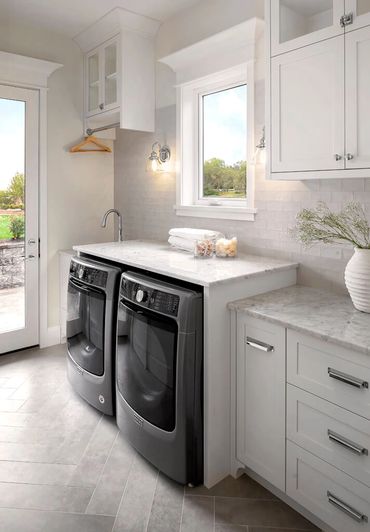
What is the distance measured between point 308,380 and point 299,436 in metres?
0.25

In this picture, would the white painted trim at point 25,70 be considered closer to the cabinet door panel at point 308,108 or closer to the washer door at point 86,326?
the washer door at point 86,326

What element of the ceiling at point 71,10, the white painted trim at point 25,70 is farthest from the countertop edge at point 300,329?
the white painted trim at point 25,70

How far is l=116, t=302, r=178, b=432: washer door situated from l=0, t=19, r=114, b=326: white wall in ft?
5.54

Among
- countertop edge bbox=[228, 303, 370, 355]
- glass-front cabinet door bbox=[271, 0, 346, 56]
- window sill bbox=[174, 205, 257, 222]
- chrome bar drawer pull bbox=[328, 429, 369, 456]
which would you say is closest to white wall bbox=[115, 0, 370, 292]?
window sill bbox=[174, 205, 257, 222]

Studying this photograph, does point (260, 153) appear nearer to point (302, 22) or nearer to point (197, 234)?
point (197, 234)

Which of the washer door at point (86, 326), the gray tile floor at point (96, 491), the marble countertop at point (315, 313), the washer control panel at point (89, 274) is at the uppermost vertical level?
the washer control panel at point (89, 274)

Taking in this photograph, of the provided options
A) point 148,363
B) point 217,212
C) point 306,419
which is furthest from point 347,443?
point 217,212

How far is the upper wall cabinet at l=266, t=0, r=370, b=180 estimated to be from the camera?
1.79 m

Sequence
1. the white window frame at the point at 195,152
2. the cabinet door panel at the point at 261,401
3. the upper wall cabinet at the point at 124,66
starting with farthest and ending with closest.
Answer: the upper wall cabinet at the point at 124,66 < the white window frame at the point at 195,152 < the cabinet door panel at the point at 261,401

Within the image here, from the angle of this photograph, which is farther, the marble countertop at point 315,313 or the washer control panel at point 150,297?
the washer control panel at point 150,297

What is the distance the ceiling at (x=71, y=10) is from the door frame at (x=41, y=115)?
0.92 feet

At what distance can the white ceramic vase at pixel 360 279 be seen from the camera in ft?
6.11

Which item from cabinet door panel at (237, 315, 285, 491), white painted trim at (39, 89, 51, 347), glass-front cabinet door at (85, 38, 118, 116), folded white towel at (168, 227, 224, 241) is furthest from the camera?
white painted trim at (39, 89, 51, 347)

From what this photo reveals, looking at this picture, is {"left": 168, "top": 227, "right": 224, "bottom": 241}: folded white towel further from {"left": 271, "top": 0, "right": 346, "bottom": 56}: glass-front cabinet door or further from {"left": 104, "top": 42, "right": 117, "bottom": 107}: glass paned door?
{"left": 104, "top": 42, "right": 117, "bottom": 107}: glass paned door
